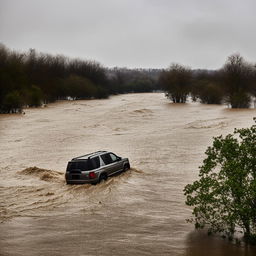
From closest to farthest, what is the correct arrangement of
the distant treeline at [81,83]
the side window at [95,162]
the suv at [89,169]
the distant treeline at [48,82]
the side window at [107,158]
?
the suv at [89,169] → the side window at [95,162] → the side window at [107,158] → the distant treeline at [48,82] → the distant treeline at [81,83]

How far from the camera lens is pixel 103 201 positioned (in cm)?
1864

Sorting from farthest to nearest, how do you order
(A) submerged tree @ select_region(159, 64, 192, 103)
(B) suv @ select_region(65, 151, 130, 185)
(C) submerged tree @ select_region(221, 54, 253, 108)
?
(A) submerged tree @ select_region(159, 64, 192, 103) → (C) submerged tree @ select_region(221, 54, 253, 108) → (B) suv @ select_region(65, 151, 130, 185)

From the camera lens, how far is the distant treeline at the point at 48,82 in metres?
65.6

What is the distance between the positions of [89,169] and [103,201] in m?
2.02

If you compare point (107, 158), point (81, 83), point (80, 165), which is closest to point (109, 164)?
point (107, 158)

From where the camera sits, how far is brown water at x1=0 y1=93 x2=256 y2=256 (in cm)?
1373

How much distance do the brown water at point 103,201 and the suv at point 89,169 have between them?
37cm

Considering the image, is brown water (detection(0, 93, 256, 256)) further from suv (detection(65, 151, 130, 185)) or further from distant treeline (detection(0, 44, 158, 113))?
distant treeline (detection(0, 44, 158, 113))

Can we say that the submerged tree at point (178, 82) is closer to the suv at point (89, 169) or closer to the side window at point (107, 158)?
the side window at point (107, 158)

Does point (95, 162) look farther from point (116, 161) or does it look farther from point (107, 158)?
point (116, 161)

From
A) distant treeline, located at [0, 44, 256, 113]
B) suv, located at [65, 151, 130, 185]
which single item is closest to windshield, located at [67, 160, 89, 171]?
suv, located at [65, 151, 130, 185]

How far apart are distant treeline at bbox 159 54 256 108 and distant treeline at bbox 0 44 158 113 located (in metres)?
24.8

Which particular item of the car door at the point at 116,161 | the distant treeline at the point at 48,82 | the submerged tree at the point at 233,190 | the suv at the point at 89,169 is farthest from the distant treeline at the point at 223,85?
the submerged tree at the point at 233,190

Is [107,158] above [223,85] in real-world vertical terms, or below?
below
